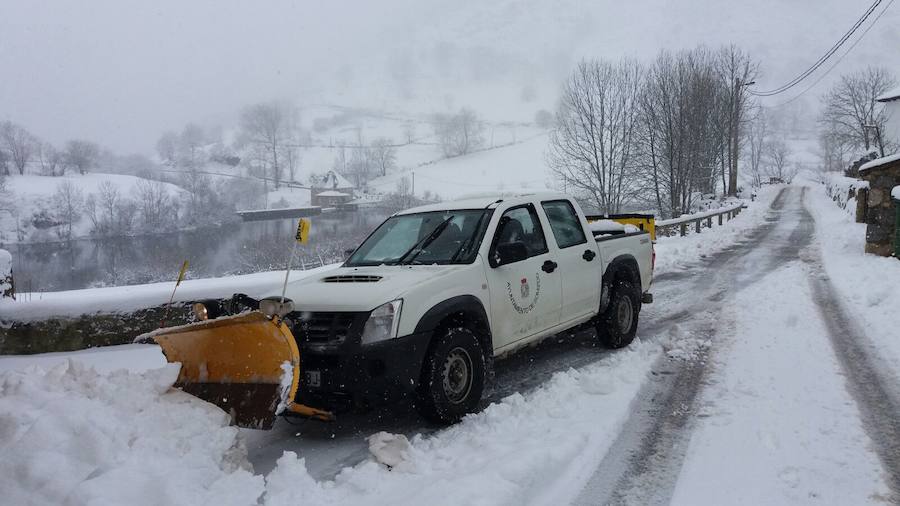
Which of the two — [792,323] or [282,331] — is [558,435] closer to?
[282,331]


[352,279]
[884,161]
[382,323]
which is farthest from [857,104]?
[382,323]

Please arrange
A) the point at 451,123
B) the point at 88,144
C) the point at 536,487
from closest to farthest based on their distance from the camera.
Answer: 1. the point at 536,487
2. the point at 88,144
3. the point at 451,123

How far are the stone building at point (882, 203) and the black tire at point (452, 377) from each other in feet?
37.6

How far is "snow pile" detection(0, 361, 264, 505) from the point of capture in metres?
2.77

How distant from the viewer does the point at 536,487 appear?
3.44m

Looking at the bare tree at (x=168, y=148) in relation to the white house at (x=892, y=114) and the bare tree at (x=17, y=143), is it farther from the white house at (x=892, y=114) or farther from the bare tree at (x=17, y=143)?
the white house at (x=892, y=114)

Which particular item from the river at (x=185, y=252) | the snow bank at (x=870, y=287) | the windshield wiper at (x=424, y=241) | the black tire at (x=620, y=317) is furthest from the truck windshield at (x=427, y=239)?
the river at (x=185, y=252)

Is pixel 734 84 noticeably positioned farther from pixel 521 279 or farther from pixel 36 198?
pixel 36 198

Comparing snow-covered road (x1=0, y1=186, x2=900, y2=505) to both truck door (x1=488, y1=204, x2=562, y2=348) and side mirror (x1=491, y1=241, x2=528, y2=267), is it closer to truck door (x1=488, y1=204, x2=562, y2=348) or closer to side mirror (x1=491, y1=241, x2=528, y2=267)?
truck door (x1=488, y1=204, x2=562, y2=348)

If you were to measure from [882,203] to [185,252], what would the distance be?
122 feet

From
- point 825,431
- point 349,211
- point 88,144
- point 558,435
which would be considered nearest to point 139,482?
point 558,435

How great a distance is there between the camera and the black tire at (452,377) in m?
4.19

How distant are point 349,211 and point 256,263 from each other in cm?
1668

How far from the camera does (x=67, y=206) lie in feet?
148
